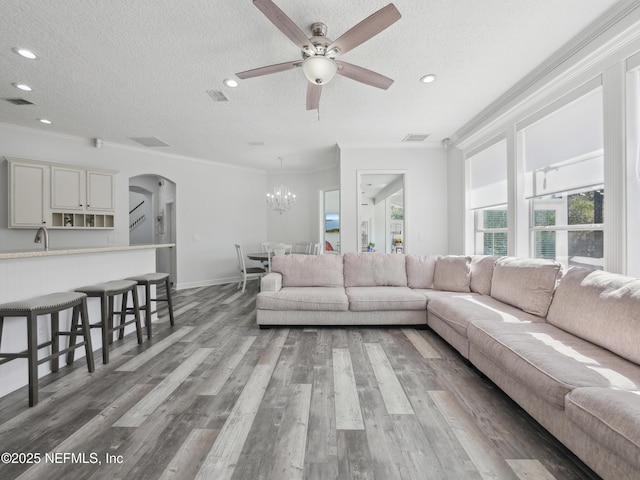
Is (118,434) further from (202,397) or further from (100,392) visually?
(100,392)

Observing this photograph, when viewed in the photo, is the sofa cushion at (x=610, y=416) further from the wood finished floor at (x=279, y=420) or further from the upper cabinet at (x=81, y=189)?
the upper cabinet at (x=81, y=189)

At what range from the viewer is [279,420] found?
1586mm

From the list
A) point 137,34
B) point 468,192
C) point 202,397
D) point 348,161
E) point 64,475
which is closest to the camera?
point 64,475

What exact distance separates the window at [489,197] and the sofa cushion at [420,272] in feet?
3.01

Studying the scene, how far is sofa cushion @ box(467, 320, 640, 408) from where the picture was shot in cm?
130

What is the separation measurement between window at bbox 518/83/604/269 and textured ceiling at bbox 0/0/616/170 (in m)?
0.58

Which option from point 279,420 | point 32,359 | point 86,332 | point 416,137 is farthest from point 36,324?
point 416,137

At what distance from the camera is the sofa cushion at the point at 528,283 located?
221cm

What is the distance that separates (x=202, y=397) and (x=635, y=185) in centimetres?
342

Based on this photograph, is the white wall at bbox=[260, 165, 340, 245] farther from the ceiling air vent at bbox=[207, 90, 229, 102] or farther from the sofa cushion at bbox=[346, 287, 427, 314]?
the sofa cushion at bbox=[346, 287, 427, 314]

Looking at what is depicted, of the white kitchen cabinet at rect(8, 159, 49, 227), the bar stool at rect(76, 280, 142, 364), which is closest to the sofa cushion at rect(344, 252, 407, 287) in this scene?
the bar stool at rect(76, 280, 142, 364)

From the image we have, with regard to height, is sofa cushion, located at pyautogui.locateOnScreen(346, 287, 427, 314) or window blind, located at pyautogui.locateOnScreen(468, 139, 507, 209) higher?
window blind, located at pyautogui.locateOnScreen(468, 139, 507, 209)

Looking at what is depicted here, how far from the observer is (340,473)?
1.23 m

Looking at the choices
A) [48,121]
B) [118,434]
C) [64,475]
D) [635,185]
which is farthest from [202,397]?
[48,121]
